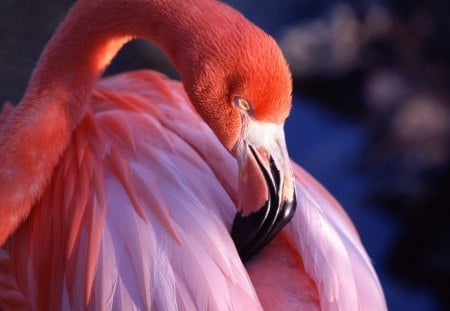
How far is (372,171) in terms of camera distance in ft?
9.90

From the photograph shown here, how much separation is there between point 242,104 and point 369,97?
5.22ft

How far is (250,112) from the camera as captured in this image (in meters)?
1.59

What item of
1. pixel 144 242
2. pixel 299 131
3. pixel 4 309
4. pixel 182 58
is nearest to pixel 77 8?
pixel 182 58

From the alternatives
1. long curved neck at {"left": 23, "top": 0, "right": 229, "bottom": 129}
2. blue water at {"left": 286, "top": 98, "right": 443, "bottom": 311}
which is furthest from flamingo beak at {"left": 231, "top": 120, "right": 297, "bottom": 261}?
blue water at {"left": 286, "top": 98, "right": 443, "bottom": 311}

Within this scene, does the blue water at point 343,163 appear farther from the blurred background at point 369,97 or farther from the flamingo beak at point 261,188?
the flamingo beak at point 261,188

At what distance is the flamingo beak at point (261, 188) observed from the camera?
1567 millimetres

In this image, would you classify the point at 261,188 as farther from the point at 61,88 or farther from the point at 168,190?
the point at 61,88

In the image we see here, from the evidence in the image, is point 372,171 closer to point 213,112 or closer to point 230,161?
point 230,161

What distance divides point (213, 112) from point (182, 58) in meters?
0.13

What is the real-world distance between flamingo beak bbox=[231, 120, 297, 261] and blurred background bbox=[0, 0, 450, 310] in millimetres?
1413

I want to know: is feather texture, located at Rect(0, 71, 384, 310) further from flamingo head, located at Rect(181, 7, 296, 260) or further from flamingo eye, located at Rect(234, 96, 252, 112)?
flamingo eye, located at Rect(234, 96, 252, 112)

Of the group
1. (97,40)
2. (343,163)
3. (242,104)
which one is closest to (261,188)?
(242,104)

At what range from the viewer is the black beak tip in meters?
1.56

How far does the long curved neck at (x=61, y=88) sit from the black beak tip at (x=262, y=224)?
367 millimetres
